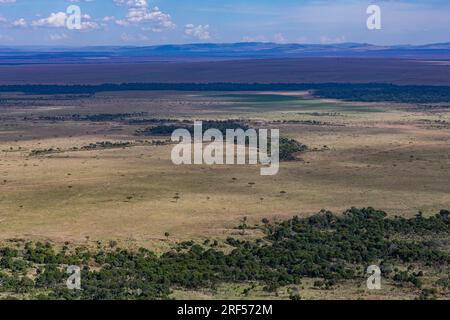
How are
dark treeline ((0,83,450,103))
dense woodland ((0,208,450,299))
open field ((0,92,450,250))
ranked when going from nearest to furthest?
1. dense woodland ((0,208,450,299))
2. open field ((0,92,450,250))
3. dark treeline ((0,83,450,103))

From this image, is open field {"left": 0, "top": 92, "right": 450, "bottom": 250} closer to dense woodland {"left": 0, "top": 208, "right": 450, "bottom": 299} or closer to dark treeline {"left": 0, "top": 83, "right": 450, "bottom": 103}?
dense woodland {"left": 0, "top": 208, "right": 450, "bottom": 299}

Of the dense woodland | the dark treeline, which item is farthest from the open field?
the dark treeline

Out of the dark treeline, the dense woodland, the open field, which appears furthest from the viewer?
the dark treeline

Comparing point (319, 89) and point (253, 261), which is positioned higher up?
point (319, 89)

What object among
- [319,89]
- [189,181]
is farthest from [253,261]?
[319,89]

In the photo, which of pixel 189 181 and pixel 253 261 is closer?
pixel 253 261

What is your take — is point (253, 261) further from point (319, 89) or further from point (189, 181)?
point (319, 89)
